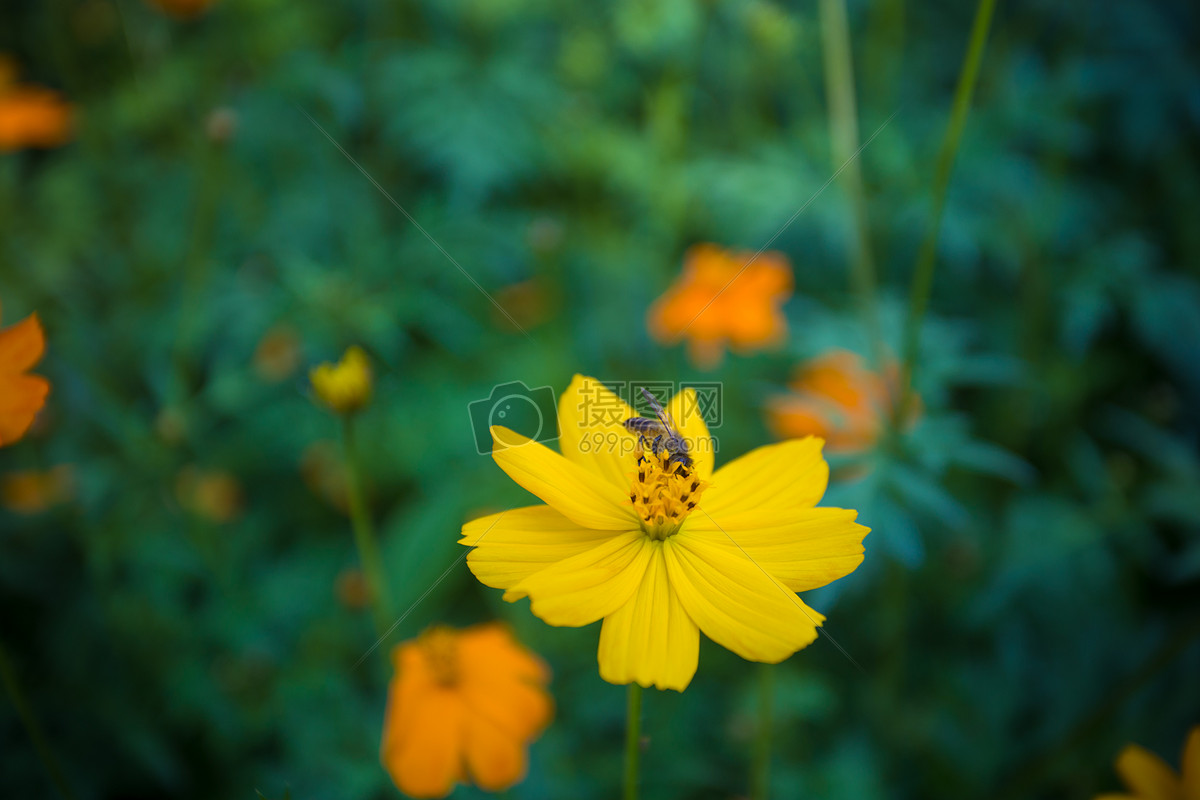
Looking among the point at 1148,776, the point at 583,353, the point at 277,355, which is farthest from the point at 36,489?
the point at 1148,776

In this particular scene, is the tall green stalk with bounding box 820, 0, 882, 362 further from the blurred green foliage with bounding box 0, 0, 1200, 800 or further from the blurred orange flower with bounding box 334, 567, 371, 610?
the blurred orange flower with bounding box 334, 567, 371, 610

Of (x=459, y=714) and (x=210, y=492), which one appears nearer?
(x=459, y=714)

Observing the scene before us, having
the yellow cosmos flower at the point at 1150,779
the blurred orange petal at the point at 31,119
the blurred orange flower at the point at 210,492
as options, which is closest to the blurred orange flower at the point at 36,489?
the blurred orange flower at the point at 210,492

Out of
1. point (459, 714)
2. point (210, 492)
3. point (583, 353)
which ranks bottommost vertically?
point (210, 492)

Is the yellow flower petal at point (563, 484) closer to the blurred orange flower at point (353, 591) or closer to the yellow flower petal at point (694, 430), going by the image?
the yellow flower petal at point (694, 430)

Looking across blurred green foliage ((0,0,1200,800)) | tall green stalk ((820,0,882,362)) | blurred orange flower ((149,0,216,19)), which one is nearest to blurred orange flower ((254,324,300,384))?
blurred green foliage ((0,0,1200,800))

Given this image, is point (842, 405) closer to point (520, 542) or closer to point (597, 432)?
point (597, 432)

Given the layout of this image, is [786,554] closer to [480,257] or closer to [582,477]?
[582,477]
